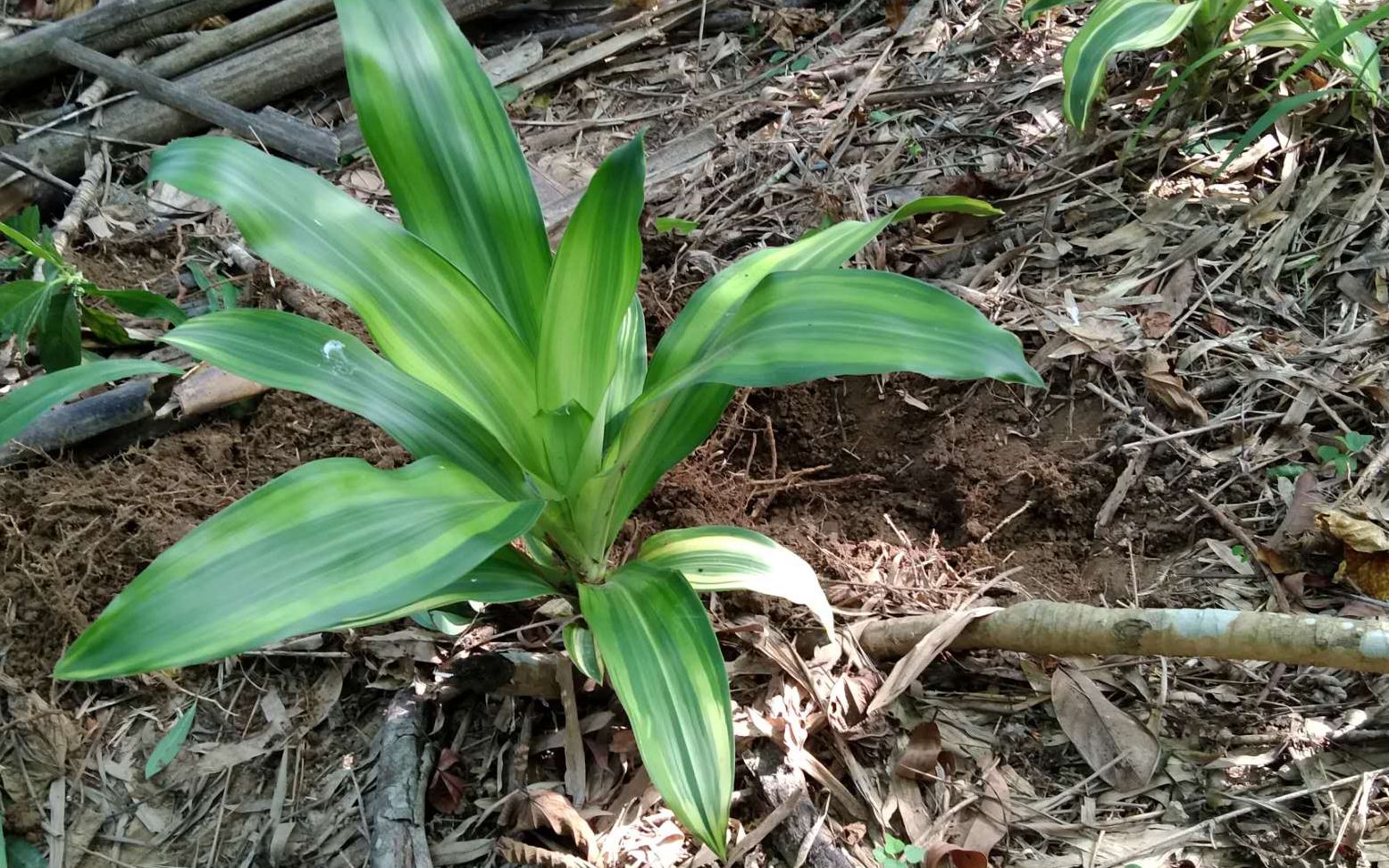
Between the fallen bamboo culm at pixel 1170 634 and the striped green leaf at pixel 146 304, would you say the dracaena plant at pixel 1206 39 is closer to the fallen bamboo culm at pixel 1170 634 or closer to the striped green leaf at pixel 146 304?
the fallen bamboo culm at pixel 1170 634

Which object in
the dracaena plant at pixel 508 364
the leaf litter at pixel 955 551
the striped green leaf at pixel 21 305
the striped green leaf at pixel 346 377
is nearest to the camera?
the dracaena plant at pixel 508 364

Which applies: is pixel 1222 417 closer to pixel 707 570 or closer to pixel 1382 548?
pixel 1382 548

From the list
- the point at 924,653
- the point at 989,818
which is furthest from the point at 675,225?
the point at 989,818

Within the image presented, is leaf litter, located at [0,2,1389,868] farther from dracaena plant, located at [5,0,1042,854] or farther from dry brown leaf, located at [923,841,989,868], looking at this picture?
dracaena plant, located at [5,0,1042,854]

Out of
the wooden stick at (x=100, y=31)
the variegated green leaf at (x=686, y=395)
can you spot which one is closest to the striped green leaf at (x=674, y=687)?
the variegated green leaf at (x=686, y=395)

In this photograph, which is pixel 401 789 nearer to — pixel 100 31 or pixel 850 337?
pixel 850 337

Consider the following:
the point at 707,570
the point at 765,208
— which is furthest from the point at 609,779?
the point at 765,208
